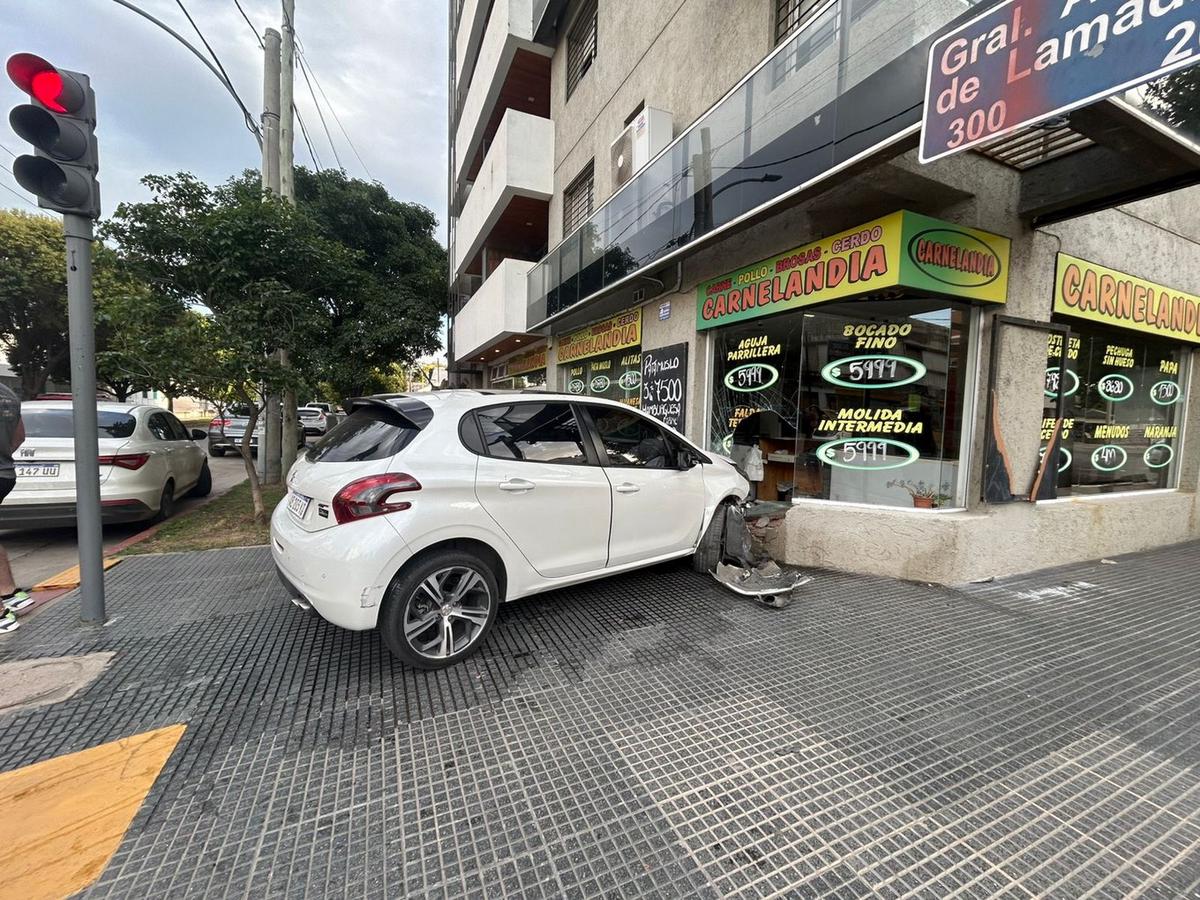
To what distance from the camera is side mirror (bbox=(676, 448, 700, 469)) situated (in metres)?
4.27

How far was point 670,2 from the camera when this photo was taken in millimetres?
7203

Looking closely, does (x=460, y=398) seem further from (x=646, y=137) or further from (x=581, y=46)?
(x=581, y=46)

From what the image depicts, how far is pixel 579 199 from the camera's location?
36.4ft

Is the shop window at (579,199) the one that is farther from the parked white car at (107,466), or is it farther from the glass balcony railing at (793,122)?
the parked white car at (107,466)

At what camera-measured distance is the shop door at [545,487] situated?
3.17 metres

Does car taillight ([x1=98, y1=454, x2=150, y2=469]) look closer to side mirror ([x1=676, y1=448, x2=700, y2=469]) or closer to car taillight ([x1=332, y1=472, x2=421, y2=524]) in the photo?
car taillight ([x1=332, y1=472, x2=421, y2=524])

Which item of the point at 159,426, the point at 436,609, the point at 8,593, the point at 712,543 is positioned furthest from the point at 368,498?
the point at 159,426

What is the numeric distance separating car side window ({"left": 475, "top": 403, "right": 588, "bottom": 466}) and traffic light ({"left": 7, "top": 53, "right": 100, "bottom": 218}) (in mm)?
3079

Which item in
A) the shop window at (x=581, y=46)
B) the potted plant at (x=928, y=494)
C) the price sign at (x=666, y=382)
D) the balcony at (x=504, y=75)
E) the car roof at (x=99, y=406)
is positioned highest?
the balcony at (x=504, y=75)

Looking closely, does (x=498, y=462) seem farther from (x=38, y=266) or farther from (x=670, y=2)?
(x=38, y=266)

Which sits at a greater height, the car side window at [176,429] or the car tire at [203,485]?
the car side window at [176,429]

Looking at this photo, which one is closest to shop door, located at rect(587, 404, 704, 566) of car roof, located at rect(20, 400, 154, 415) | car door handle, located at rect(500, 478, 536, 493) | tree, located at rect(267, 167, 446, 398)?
car door handle, located at rect(500, 478, 536, 493)

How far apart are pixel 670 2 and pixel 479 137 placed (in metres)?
10.2

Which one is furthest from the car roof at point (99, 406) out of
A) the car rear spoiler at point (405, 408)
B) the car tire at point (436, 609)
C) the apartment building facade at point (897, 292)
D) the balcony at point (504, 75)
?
the balcony at point (504, 75)
